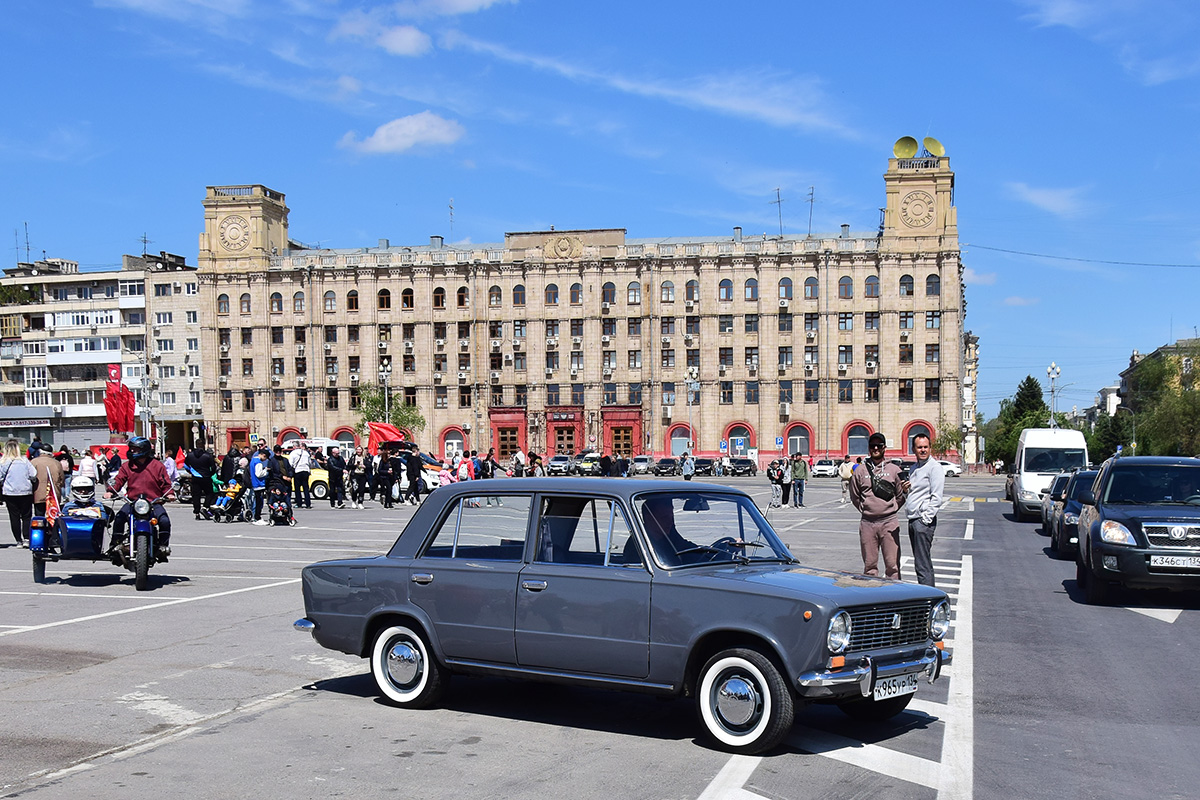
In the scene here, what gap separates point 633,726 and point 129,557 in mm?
8994

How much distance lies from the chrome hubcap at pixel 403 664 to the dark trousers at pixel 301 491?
24.4 metres

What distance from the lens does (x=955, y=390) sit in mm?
77625

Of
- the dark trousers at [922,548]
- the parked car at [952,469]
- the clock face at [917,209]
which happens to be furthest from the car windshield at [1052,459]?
the clock face at [917,209]

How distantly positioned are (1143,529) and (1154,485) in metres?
1.58

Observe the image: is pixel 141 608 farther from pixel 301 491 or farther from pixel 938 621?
pixel 301 491

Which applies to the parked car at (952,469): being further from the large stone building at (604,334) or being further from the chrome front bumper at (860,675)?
the chrome front bumper at (860,675)

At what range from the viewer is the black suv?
41.8ft

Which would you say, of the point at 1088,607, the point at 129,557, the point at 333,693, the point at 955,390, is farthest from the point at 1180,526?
the point at 955,390

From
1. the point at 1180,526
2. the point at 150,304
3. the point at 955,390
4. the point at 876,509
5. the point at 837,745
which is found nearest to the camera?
the point at 837,745

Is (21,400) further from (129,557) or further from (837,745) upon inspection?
(837,745)

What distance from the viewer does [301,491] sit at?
3319 cm

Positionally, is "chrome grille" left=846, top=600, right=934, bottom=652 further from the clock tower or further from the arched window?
the clock tower

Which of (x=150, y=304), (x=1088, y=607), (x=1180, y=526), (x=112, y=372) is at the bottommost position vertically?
(x=1088, y=607)

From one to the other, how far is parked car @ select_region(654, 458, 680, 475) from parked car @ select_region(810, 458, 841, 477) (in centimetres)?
911
